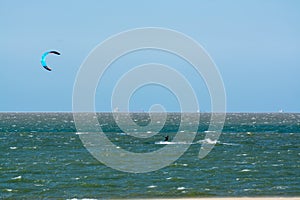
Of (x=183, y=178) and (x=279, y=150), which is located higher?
(x=279, y=150)

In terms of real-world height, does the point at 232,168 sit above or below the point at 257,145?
below

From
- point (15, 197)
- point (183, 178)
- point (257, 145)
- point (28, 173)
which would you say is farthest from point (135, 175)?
point (257, 145)

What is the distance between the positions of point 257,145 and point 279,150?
32.4ft

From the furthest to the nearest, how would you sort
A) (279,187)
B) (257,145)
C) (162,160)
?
(257,145), (162,160), (279,187)

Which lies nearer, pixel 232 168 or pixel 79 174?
pixel 79 174

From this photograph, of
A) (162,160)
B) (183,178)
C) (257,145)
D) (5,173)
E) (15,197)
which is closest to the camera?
(15,197)

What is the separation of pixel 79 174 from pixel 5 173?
783 cm

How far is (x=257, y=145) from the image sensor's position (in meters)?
103

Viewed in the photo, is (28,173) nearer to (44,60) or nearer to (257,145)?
(44,60)

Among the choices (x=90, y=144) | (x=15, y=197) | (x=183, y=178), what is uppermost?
(x=90, y=144)

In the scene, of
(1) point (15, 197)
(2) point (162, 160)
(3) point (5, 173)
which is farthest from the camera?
(2) point (162, 160)

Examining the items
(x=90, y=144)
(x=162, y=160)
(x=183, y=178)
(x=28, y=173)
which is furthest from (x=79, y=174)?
(x=90, y=144)

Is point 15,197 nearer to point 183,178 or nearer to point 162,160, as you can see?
point 183,178

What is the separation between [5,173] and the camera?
65438mm
